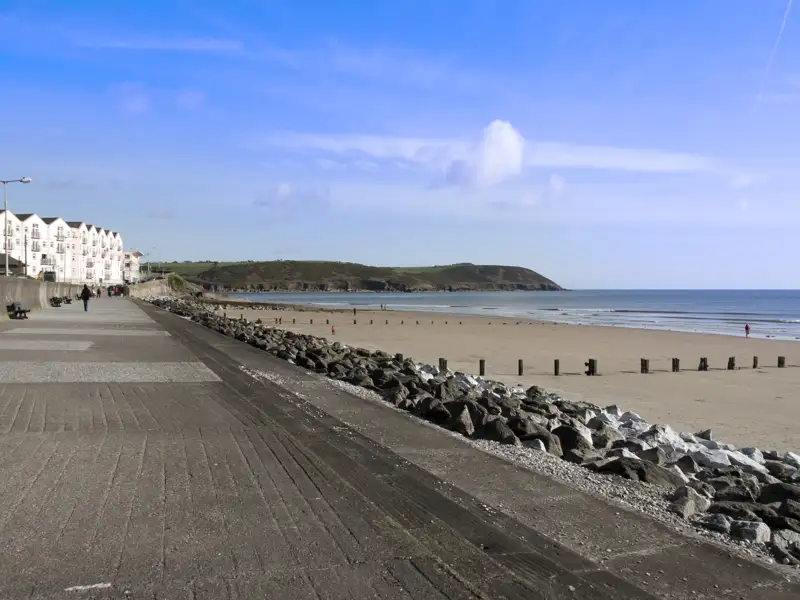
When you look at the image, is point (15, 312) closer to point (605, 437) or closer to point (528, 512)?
point (605, 437)

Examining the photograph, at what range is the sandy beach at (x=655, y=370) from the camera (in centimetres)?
1348

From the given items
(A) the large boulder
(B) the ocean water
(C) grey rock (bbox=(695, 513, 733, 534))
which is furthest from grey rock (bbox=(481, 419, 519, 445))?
(B) the ocean water

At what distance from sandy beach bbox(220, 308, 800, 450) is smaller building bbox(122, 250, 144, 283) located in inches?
5155

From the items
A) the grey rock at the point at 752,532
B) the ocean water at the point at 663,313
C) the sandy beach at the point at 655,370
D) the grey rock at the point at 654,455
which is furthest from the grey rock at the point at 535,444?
the ocean water at the point at 663,313

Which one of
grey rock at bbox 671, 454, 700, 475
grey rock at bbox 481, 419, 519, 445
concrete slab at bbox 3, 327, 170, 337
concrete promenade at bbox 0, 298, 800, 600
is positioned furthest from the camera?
concrete slab at bbox 3, 327, 170, 337

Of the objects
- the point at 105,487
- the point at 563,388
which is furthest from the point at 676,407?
the point at 105,487

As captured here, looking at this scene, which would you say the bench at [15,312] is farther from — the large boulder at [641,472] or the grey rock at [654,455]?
the large boulder at [641,472]

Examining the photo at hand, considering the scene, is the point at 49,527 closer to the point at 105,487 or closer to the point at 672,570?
the point at 105,487

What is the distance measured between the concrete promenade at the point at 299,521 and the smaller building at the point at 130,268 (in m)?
156

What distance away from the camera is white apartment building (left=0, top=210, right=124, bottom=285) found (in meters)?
101

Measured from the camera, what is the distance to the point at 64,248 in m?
113

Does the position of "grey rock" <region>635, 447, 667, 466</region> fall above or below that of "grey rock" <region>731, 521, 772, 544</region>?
below

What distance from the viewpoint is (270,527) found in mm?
4645

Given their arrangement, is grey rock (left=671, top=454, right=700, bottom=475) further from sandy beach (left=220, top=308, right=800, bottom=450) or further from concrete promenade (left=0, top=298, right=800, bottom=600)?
sandy beach (left=220, top=308, right=800, bottom=450)
